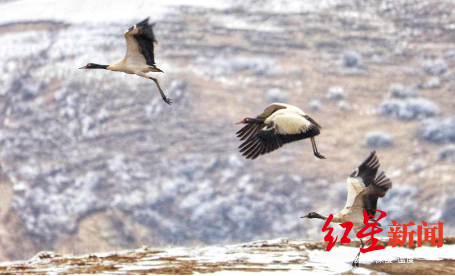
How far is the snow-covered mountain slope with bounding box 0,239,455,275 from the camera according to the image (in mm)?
18156

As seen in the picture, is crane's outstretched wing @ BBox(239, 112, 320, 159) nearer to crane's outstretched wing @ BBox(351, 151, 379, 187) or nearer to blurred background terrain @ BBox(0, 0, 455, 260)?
crane's outstretched wing @ BBox(351, 151, 379, 187)

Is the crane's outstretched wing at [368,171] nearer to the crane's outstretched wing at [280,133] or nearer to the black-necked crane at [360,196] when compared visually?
the black-necked crane at [360,196]

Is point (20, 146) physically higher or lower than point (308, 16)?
Result: lower

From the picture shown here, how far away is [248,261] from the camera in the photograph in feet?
63.0

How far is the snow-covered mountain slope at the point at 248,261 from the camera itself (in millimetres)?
18156

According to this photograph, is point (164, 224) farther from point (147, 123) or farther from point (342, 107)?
point (342, 107)

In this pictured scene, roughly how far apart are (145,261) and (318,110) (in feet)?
119

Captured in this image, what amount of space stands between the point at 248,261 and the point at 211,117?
3593 cm

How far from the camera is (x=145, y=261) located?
19516 millimetres

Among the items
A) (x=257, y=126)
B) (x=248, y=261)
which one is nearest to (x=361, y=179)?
(x=257, y=126)

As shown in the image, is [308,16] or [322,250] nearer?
[322,250]

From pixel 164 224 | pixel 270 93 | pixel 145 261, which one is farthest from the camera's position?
pixel 270 93

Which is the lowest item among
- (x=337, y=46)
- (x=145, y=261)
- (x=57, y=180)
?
(x=145, y=261)

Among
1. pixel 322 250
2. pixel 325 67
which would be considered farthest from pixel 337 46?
pixel 322 250
